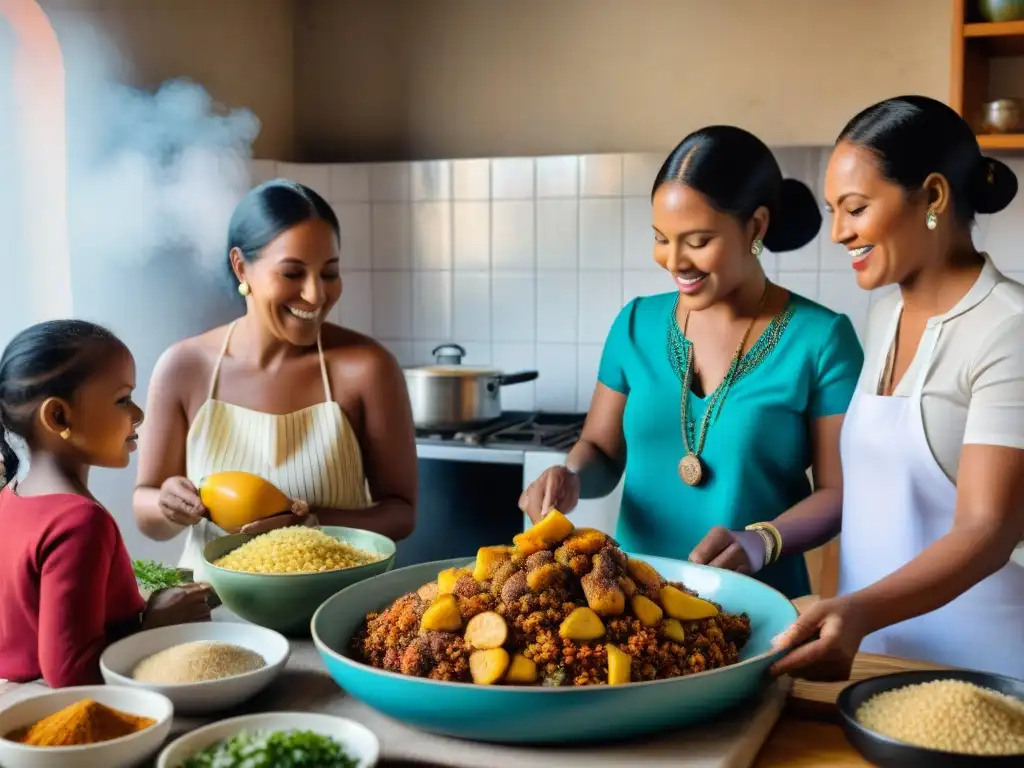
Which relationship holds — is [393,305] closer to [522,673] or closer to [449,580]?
[449,580]

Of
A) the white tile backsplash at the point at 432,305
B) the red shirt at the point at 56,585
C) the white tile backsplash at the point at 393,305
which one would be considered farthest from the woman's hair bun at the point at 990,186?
the white tile backsplash at the point at 393,305

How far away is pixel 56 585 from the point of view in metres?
1.20

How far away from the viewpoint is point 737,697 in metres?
1.12

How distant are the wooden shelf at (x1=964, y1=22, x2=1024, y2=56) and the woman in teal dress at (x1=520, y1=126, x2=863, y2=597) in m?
1.40

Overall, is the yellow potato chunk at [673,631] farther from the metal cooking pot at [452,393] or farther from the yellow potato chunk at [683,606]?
the metal cooking pot at [452,393]

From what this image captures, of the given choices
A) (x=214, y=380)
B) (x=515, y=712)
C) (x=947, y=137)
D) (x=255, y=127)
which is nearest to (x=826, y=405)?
(x=947, y=137)

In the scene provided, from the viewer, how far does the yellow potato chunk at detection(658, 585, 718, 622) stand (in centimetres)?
119

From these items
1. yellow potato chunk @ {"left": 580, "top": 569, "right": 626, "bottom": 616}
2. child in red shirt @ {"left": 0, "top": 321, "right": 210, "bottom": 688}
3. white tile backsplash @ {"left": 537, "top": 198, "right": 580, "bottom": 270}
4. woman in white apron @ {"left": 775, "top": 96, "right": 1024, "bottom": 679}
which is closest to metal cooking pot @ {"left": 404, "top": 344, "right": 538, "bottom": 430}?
white tile backsplash @ {"left": 537, "top": 198, "right": 580, "bottom": 270}

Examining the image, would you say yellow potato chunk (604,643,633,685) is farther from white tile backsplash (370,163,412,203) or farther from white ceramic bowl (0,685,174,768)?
white tile backsplash (370,163,412,203)

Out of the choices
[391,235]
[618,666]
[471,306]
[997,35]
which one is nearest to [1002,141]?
[997,35]

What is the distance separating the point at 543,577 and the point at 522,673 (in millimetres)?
115

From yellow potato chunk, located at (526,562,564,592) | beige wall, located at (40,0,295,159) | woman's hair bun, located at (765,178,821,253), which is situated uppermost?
beige wall, located at (40,0,295,159)

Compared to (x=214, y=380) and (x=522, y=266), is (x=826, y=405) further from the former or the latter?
(x=522, y=266)

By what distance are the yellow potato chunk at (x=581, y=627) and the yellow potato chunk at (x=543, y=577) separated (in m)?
0.05
